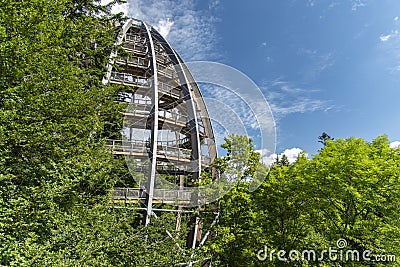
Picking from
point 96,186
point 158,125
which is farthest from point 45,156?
point 158,125

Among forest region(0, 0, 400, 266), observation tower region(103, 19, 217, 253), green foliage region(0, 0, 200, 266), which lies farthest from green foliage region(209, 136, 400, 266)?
green foliage region(0, 0, 200, 266)

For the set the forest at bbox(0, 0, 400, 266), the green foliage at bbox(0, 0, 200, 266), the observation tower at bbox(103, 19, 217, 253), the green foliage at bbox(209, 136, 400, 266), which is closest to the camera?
the green foliage at bbox(0, 0, 200, 266)

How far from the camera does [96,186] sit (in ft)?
32.4

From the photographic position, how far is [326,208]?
12000 millimetres

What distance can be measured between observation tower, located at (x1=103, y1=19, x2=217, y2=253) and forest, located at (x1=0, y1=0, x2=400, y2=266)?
5.51 feet

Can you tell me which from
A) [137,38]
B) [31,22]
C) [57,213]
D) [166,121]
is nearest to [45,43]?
[31,22]

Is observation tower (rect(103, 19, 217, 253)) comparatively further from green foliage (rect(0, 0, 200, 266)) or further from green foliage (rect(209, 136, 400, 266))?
green foliage (rect(0, 0, 200, 266))

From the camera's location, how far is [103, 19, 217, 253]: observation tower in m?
14.0

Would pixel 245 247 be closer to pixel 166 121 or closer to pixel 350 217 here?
pixel 350 217

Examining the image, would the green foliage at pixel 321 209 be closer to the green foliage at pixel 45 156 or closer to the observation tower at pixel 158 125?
the observation tower at pixel 158 125

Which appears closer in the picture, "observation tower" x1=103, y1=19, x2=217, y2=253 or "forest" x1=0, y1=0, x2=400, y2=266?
"forest" x1=0, y1=0, x2=400, y2=266

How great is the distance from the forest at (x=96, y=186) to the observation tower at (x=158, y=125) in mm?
1679

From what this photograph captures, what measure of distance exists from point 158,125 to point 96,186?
717cm

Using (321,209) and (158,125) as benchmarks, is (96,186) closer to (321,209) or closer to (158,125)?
(158,125)
